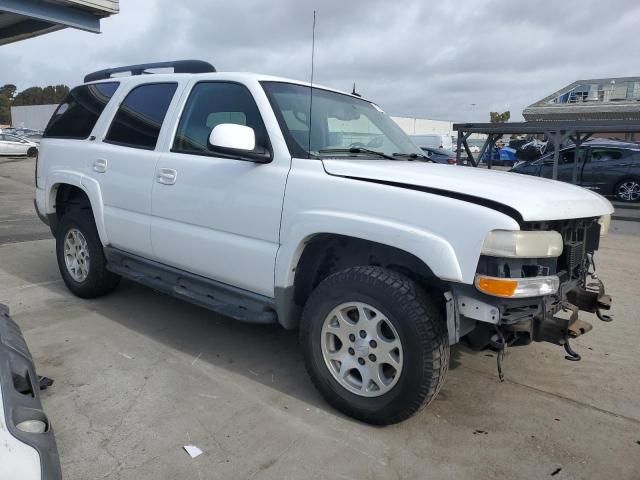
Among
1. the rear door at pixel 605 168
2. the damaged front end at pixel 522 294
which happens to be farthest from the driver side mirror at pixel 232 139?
the rear door at pixel 605 168

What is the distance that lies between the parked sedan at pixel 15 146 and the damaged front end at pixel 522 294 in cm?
2920

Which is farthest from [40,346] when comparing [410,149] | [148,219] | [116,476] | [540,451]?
[540,451]

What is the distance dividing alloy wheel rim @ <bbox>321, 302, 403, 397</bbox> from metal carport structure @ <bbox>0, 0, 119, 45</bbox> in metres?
11.0

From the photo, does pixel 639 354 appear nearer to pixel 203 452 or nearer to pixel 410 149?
pixel 410 149

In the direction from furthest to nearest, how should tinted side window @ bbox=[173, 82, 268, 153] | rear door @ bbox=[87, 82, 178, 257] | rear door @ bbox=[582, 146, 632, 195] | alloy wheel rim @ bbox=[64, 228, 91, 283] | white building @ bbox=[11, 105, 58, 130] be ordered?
white building @ bbox=[11, 105, 58, 130]
rear door @ bbox=[582, 146, 632, 195]
alloy wheel rim @ bbox=[64, 228, 91, 283]
rear door @ bbox=[87, 82, 178, 257]
tinted side window @ bbox=[173, 82, 268, 153]

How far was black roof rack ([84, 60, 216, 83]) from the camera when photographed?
4078 mm

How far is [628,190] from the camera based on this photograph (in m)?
14.3

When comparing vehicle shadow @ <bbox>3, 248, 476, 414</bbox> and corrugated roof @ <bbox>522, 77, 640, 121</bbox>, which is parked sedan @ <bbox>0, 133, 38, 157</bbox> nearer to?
vehicle shadow @ <bbox>3, 248, 476, 414</bbox>

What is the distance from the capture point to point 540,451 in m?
2.71

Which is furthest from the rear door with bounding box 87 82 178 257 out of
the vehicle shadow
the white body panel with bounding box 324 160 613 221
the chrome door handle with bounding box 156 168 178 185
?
Answer: the white body panel with bounding box 324 160 613 221

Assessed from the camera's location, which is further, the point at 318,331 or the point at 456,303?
the point at 318,331

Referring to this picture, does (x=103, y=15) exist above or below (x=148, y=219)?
above

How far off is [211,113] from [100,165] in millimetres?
1287

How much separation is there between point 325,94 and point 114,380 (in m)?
2.49
